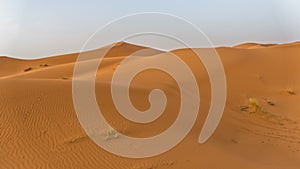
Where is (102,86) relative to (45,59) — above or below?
above

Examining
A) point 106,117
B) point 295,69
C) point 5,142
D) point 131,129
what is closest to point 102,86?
point 106,117

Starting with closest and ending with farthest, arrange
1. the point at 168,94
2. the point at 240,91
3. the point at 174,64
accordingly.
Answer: the point at 168,94
the point at 240,91
the point at 174,64

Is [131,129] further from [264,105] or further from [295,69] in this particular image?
[295,69]

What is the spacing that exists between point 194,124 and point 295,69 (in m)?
15.2

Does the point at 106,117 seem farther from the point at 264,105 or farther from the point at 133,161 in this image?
the point at 264,105

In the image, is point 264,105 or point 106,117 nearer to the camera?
point 106,117

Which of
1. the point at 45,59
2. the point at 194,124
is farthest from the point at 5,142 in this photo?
A: the point at 45,59

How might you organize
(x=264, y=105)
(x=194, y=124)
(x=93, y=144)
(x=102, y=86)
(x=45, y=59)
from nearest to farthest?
(x=93, y=144) < (x=194, y=124) < (x=102, y=86) < (x=264, y=105) < (x=45, y=59)

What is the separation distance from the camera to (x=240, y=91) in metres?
17.7

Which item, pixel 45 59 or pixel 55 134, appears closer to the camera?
pixel 55 134

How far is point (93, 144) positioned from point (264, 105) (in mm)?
10445

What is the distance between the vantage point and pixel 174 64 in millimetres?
21906

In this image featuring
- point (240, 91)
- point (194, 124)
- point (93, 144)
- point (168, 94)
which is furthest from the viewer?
point (240, 91)

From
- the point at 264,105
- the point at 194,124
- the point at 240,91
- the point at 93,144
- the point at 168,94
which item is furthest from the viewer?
the point at 240,91
